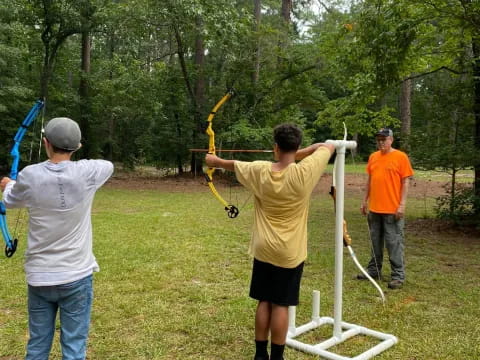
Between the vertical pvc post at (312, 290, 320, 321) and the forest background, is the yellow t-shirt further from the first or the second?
the forest background

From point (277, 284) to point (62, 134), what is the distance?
1.55 meters

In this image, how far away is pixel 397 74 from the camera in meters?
7.44

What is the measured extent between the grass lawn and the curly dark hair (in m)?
1.56

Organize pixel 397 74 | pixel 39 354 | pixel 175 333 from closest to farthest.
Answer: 1. pixel 39 354
2. pixel 175 333
3. pixel 397 74

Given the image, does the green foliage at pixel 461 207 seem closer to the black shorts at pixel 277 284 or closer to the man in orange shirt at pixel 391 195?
the man in orange shirt at pixel 391 195

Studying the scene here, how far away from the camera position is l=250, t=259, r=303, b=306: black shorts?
9.64ft

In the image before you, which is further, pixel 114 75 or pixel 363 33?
pixel 114 75

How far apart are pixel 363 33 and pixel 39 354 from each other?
6.86m

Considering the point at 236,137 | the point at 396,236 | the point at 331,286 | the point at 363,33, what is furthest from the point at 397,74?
the point at 236,137

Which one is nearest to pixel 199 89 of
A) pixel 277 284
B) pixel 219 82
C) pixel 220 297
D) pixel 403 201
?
pixel 219 82

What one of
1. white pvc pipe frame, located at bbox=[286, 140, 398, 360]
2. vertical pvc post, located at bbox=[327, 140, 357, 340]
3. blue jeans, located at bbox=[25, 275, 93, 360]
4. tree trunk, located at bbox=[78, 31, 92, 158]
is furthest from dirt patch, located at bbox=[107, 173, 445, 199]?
blue jeans, located at bbox=[25, 275, 93, 360]

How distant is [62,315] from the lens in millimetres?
2463

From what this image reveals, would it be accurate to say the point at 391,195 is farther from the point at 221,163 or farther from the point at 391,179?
the point at 221,163

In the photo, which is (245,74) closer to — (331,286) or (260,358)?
(331,286)
